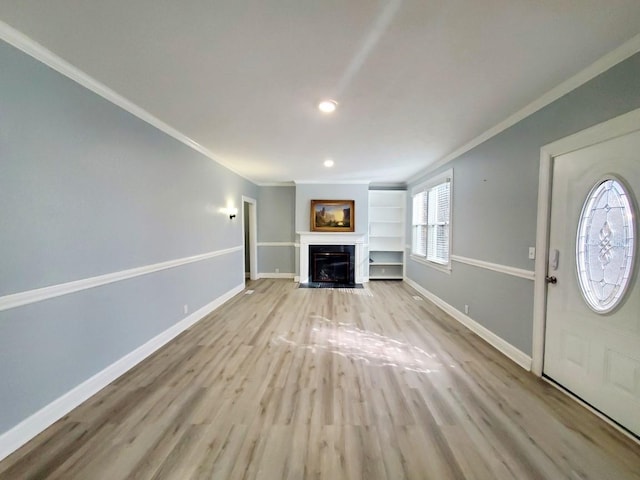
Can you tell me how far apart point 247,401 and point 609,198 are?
3.02 meters

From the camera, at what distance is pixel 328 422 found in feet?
5.78

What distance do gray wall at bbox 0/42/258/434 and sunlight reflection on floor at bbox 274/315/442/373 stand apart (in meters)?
1.62

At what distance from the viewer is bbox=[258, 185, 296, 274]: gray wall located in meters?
6.65

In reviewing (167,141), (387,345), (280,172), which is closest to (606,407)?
(387,345)

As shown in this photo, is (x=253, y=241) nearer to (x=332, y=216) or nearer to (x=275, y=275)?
(x=275, y=275)

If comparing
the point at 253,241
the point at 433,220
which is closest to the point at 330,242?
the point at 253,241

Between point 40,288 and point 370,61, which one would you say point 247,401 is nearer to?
point 40,288

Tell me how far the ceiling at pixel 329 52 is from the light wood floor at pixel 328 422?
2.47 metres

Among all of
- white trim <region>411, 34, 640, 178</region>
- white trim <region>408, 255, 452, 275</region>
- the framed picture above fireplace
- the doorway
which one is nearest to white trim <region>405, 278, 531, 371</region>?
the doorway

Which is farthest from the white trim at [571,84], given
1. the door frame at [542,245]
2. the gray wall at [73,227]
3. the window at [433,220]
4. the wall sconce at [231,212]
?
the wall sconce at [231,212]

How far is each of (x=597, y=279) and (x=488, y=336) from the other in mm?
1424

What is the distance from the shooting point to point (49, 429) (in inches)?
66.6

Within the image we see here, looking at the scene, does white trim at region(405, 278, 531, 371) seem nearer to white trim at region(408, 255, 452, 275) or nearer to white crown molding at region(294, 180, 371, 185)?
white trim at region(408, 255, 452, 275)

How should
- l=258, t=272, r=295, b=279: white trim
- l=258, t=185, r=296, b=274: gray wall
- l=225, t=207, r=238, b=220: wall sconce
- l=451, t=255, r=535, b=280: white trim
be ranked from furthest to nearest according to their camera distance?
l=258, t=272, r=295, b=279: white trim < l=258, t=185, r=296, b=274: gray wall < l=225, t=207, r=238, b=220: wall sconce < l=451, t=255, r=535, b=280: white trim
